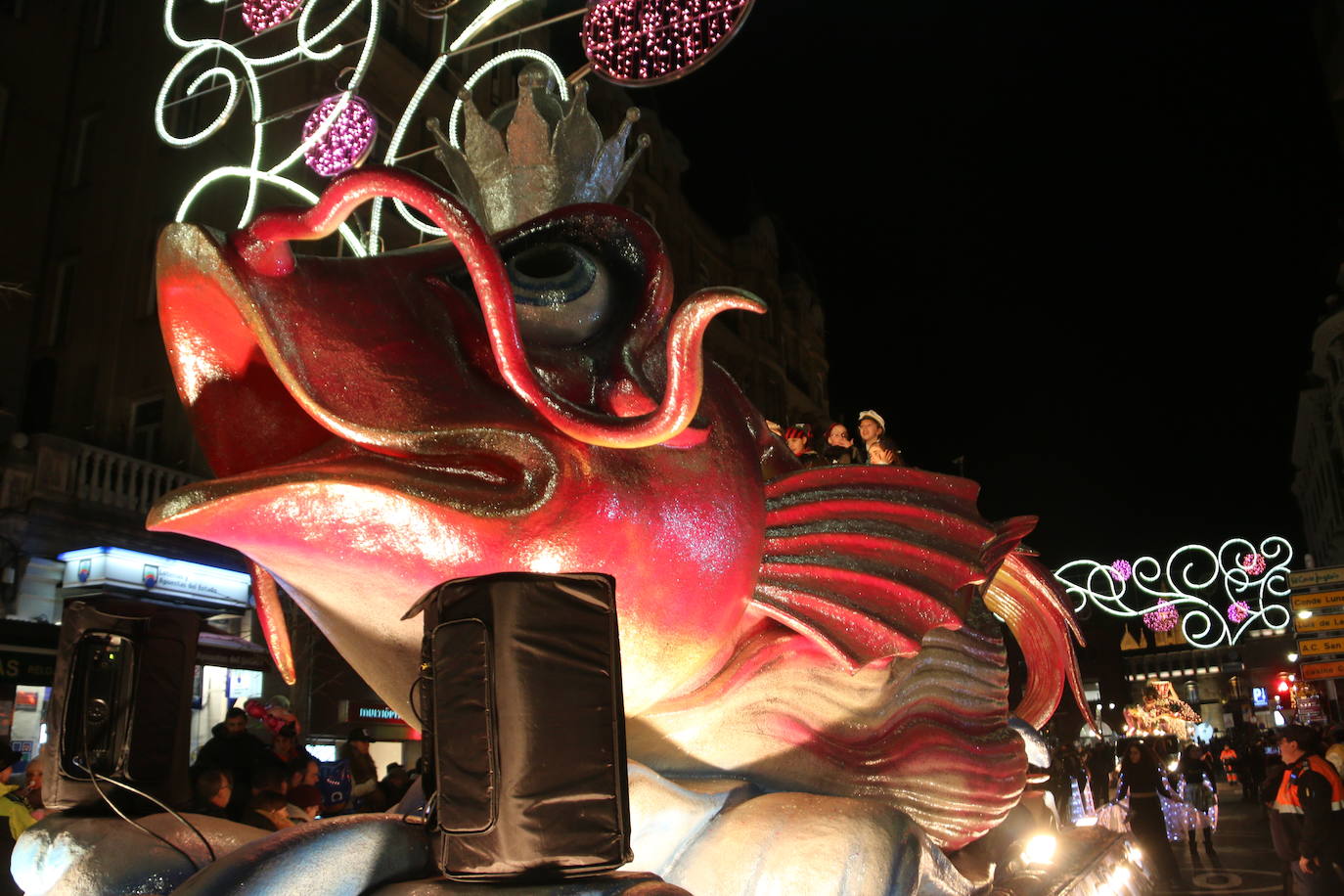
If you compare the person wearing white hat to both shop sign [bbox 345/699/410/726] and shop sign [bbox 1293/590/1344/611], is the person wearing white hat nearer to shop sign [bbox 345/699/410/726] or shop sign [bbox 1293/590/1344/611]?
shop sign [bbox 345/699/410/726]

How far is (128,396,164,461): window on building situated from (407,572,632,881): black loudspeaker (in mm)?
13369

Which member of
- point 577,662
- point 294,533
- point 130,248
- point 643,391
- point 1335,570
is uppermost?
point 130,248

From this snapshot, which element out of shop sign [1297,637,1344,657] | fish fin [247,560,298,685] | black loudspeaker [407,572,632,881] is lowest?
black loudspeaker [407,572,632,881]

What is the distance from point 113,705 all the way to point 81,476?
1033 cm

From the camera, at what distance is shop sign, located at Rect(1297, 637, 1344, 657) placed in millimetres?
15266

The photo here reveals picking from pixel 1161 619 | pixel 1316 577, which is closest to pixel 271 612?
pixel 1316 577

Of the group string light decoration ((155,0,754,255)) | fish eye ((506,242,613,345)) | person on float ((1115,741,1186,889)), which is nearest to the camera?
fish eye ((506,242,613,345))

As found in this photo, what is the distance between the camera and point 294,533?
1598 mm

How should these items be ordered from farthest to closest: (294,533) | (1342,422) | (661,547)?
(1342,422) → (661,547) → (294,533)

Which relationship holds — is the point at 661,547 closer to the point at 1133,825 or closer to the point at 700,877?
the point at 700,877

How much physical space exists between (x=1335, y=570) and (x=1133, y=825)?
8.18 meters

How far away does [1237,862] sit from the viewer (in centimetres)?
1193

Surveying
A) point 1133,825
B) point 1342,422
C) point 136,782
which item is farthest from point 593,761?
point 1342,422

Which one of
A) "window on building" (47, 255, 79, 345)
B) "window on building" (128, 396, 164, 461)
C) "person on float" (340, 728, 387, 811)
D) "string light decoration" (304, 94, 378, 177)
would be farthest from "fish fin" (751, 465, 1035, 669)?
"window on building" (47, 255, 79, 345)
